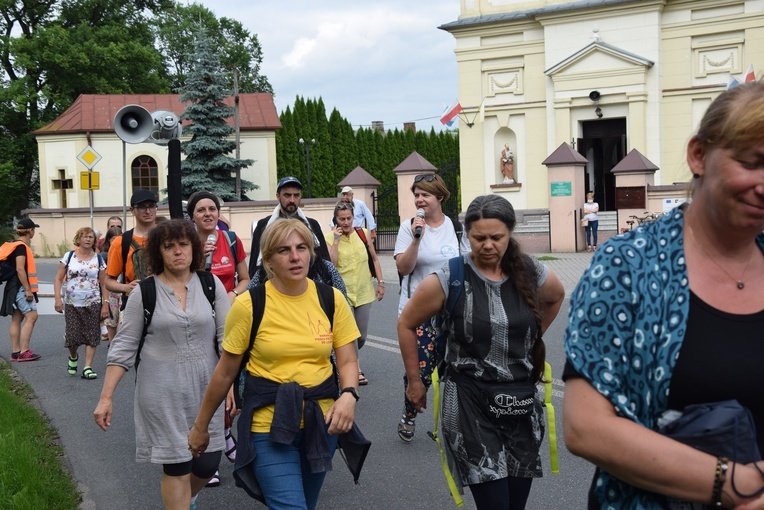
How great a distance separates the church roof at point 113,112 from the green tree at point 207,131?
21.6 ft

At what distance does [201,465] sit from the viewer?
4.90 m

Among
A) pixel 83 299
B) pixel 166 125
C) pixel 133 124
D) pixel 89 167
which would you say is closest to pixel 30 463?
pixel 166 125

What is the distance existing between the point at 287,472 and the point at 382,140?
167 feet

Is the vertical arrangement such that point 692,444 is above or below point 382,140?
below

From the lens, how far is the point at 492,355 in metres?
4.13

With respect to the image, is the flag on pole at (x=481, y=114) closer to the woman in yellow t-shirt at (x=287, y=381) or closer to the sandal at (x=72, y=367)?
the sandal at (x=72, y=367)

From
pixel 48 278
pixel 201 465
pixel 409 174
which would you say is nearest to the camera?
pixel 201 465

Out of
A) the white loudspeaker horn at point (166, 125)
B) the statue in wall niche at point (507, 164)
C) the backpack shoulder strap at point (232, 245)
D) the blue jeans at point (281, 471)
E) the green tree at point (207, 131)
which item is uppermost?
the green tree at point (207, 131)

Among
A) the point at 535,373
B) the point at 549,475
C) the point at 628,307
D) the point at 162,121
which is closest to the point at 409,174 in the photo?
the point at 162,121

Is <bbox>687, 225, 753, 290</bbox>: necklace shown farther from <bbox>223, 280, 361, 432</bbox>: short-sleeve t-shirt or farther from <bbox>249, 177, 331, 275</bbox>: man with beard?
<bbox>249, 177, 331, 275</bbox>: man with beard

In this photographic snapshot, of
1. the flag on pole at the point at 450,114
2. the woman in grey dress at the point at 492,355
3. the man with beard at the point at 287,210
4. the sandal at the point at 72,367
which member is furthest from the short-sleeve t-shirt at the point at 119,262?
the flag on pole at the point at 450,114

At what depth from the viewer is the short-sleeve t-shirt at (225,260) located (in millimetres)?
6812

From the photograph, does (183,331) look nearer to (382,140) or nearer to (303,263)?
(303,263)

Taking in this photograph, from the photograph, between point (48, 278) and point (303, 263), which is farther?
point (48, 278)
